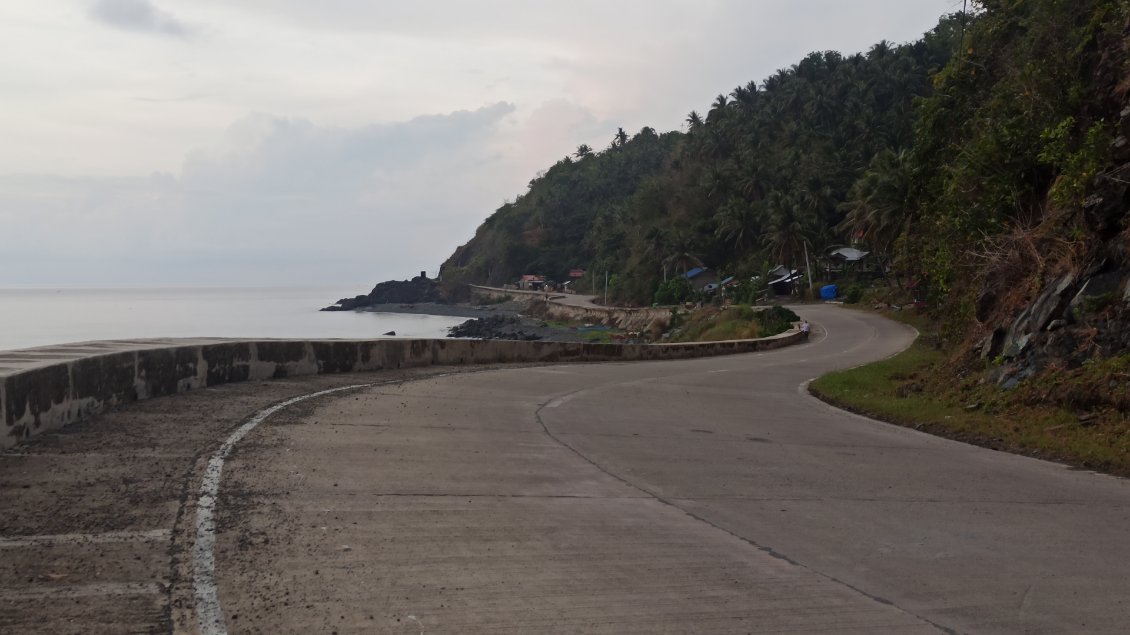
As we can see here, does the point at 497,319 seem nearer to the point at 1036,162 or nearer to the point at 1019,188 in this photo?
the point at 1019,188

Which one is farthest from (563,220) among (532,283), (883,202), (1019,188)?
(1019,188)

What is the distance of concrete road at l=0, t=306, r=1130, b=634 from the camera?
512 centimetres

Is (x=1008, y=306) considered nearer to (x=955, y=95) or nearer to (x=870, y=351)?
(x=955, y=95)

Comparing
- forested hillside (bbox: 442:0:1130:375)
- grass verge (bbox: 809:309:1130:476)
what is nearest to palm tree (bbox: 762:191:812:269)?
forested hillside (bbox: 442:0:1130:375)

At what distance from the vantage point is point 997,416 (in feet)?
46.1

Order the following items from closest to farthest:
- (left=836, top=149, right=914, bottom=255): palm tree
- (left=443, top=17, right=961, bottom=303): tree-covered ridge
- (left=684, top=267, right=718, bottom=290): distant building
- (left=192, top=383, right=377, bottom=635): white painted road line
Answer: (left=192, top=383, right=377, bottom=635): white painted road line < (left=836, top=149, right=914, bottom=255): palm tree < (left=443, top=17, right=961, bottom=303): tree-covered ridge < (left=684, top=267, right=718, bottom=290): distant building

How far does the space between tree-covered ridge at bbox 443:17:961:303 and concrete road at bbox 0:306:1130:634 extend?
6386cm

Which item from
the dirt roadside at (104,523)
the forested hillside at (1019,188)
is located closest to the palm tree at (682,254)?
the forested hillside at (1019,188)

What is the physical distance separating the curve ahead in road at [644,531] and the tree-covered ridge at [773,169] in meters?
63.5

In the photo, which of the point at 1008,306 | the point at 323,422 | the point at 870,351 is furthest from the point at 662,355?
the point at 323,422

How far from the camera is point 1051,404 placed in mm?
13547

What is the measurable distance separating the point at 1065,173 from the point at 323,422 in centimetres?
1362

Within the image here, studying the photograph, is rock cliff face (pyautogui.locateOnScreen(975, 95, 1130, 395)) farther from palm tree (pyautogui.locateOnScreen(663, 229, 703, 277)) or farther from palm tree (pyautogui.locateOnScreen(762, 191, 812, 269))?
palm tree (pyautogui.locateOnScreen(663, 229, 703, 277))

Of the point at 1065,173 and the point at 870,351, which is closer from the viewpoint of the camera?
the point at 1065,173
